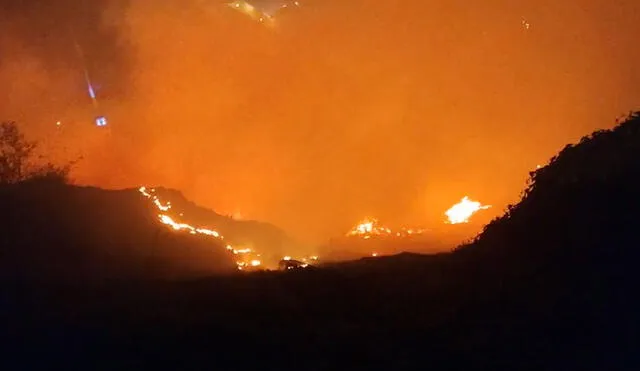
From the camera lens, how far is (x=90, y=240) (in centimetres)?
2183

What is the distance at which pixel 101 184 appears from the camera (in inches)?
1506

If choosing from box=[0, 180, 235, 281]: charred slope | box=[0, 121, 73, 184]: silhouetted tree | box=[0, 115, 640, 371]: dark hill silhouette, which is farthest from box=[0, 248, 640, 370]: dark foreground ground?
box=[0, 121, 73, 184]: silhouetted tree

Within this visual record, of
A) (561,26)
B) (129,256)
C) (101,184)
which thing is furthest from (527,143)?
(129,256)

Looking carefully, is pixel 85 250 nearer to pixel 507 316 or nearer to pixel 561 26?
pixel 507 316

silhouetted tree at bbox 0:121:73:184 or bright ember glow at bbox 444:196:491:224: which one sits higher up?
silhouetted tree at bbox 0:121:73:184

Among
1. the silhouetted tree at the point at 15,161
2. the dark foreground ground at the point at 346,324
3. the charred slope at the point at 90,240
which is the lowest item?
the dark foreground ground at the point at 346,324

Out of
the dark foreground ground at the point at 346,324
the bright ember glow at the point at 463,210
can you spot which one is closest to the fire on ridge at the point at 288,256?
the bright ember glow at the point at 463,210

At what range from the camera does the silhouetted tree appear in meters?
→ 28.2

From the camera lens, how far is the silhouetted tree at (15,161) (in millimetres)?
28203

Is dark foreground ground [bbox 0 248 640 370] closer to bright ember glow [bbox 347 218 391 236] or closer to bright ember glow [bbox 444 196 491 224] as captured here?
bright ember glow [bbox 347 218 391 236]

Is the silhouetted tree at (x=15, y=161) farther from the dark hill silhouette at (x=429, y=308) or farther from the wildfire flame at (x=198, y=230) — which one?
the dark hill silhouette at (x=429, y=308)

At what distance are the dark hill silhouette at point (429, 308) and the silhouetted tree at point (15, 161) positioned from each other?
579 inches

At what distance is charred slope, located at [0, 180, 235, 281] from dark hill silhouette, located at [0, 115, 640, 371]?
11.9 feet

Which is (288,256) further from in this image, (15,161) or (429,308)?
(429,308)
